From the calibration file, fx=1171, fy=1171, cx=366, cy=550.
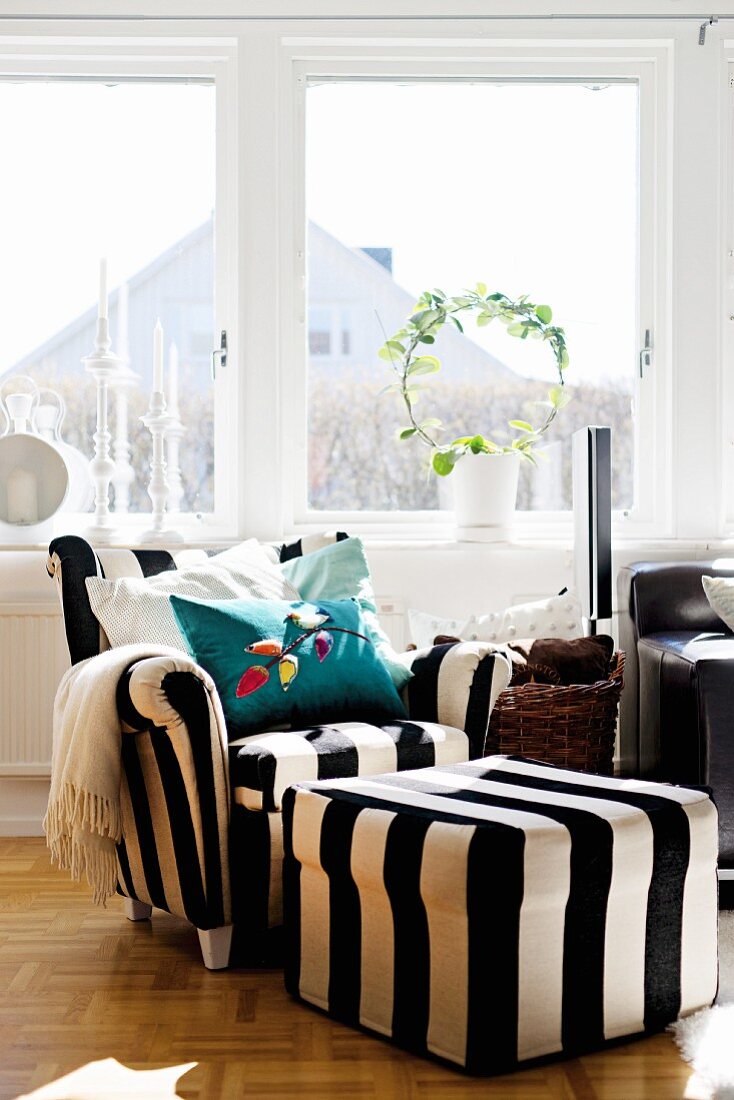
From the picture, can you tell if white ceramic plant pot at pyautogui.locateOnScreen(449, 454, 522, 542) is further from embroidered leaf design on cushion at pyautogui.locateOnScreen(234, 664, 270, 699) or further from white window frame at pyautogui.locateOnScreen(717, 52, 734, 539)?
embroidered leaf design on cushion at pyautogui.locateOnScreen(234, 664, 270, 699)

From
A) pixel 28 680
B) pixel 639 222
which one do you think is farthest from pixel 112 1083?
pixel 639 222

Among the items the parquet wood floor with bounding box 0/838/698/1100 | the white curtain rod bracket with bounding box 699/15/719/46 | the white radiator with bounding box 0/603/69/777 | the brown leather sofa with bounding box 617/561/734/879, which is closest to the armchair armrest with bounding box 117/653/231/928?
the parquet wood floor with bounding box 0/838/698/1100

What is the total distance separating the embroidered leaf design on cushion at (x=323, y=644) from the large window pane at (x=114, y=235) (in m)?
1.24

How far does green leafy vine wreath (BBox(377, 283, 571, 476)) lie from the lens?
11.8 ft

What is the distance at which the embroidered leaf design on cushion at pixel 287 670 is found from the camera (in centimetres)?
247

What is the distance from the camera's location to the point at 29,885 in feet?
9.52

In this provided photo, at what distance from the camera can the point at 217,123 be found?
3641 millimetres

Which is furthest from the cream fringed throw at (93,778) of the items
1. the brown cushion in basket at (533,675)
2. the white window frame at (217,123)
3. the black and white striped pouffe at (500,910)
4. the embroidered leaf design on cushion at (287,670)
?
the white window frame at (217,123)

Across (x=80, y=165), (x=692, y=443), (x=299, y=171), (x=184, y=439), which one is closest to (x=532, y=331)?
(x=692, y=443)

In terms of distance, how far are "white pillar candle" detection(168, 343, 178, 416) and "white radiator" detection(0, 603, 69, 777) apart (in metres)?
0.74

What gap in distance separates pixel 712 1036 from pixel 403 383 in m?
2.24

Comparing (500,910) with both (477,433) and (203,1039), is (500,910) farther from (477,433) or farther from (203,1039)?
(477,433)

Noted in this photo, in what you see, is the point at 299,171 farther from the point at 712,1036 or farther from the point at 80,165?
the point at 712,1036

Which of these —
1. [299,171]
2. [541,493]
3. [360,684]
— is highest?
[299,171]
